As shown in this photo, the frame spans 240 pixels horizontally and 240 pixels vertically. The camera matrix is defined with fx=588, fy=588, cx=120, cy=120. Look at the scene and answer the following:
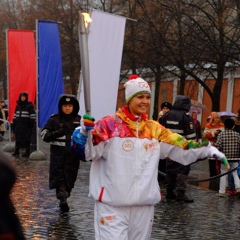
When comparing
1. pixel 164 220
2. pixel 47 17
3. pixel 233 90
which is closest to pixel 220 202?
pixel 164 220

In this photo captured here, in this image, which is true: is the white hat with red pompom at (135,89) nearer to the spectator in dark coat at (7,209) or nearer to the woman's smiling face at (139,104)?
the woman's smiling face at (139,104)

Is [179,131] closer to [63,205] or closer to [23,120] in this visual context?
[63,205]

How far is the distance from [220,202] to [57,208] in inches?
113

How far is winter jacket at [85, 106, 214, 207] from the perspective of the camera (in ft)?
14.2

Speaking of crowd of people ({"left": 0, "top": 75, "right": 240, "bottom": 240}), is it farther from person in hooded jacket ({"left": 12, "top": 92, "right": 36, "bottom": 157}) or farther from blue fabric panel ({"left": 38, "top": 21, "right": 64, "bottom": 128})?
person in hooded jacket ({"left": 12, "top": 92, "right": 36, "bottom": 157})

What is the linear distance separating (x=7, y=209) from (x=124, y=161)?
2.75m

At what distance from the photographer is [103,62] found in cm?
1135

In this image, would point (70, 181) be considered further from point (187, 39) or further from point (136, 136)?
point (187, 39)

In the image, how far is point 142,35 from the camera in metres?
23.4

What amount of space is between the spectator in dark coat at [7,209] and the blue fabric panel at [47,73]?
1274 centimetres

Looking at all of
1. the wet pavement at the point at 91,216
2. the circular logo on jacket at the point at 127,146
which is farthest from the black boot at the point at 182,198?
the circular logo on jacket at the point at 127,146

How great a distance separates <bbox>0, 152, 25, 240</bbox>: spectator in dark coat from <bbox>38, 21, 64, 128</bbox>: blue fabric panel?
1274 centimetres

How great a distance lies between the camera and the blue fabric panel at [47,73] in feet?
46.9

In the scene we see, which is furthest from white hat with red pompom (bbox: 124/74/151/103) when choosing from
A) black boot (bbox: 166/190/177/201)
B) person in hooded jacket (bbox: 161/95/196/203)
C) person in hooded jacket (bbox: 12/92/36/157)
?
person in hooded jacket (bbox: 12/92/36/157)
